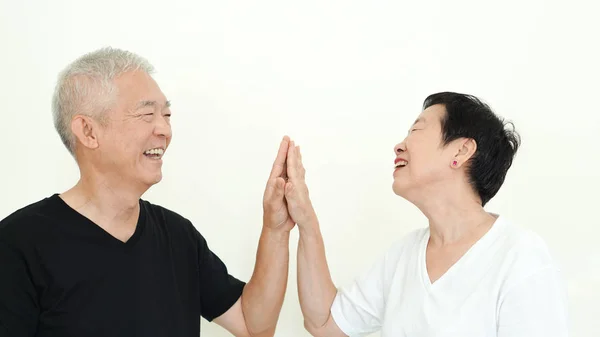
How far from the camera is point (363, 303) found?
1.97m

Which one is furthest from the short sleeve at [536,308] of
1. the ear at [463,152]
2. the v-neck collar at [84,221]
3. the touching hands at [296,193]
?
the v-neck collar at [84,221]

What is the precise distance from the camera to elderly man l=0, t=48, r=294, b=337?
166 centimetres

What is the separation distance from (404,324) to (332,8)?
1.28 m

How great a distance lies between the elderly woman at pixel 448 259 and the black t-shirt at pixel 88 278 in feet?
1.22

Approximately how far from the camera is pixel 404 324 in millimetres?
1787

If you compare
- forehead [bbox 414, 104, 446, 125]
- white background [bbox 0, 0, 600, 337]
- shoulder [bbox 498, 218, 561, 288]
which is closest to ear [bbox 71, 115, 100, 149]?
white background [bbox 0, 0, 600, 337]

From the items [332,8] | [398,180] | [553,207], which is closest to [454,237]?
[398,180]

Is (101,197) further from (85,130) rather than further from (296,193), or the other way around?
(296,193)

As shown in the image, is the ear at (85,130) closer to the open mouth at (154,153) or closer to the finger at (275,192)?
the open mouth at (154,153)

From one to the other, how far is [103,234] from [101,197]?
10cm

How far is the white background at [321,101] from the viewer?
251cm

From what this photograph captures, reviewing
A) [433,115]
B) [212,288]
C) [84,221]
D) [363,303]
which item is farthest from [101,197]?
[433,115]

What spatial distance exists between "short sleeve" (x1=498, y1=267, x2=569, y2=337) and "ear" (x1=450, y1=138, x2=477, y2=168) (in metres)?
0.36

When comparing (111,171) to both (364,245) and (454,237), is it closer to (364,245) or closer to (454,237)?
(454,237)
